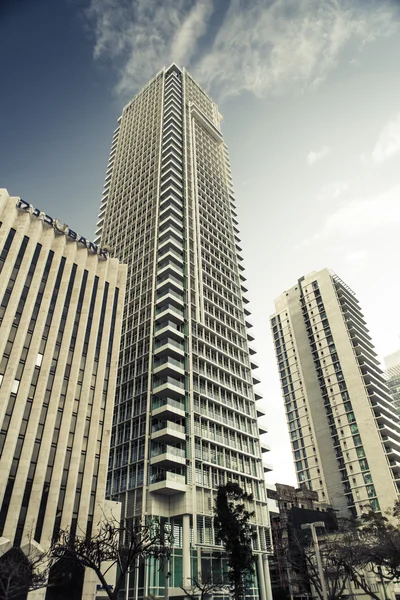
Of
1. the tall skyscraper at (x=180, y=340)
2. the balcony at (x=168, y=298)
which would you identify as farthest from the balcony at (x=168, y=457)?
the balcony at (x=168, y=298)

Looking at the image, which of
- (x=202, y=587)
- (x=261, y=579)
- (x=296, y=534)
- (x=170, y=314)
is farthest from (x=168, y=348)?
(x=296, y=534)

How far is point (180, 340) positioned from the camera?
210 feet

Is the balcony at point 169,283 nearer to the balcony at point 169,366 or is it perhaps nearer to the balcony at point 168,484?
the balcony at point 169,366

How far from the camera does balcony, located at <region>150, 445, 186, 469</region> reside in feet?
166

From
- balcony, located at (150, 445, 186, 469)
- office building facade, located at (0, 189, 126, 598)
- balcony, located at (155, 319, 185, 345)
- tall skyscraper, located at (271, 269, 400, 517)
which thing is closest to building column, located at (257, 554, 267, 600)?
balcony, located at (150, 445, 186, 469)

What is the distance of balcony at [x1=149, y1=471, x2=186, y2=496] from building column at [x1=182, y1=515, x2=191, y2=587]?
129 inches

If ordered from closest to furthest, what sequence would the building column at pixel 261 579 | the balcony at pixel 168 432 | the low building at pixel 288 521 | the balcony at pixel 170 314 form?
the balcony at pixel 168 432 → the building column at pixel 261 579 → the balcony at pixel 170 314 → the low building at pixel 288 521

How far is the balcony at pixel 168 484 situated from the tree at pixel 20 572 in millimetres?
15935

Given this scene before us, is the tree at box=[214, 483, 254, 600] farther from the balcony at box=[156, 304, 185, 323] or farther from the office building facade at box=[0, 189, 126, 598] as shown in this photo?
the balcony at box=[156, 304, 185, 323]

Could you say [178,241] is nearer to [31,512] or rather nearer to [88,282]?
[88,282]

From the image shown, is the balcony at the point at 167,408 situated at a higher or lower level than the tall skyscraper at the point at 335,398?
lower

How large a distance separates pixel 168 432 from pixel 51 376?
16.7 meters

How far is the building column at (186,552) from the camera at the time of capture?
45500 millimetres

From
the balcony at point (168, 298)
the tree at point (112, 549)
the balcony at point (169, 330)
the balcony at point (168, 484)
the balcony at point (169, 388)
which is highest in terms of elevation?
the balcony at point (168, 298)
